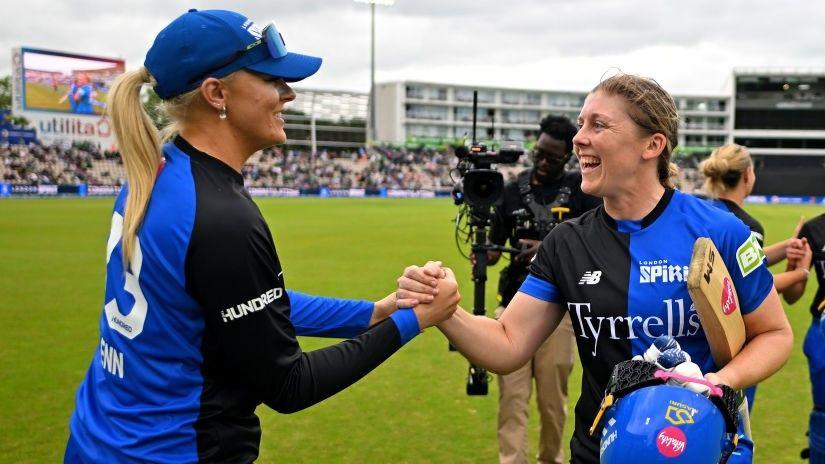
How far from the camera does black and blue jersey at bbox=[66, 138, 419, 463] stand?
6.74 feet

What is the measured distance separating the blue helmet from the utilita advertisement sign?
191 ft

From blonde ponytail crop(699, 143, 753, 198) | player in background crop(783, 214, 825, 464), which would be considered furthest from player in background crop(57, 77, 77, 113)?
player in background crop(783, 214, 825, 464)

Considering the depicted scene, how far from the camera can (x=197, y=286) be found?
2.05 m

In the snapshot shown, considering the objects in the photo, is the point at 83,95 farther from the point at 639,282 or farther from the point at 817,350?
the point at 639,282

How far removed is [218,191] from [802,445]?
19.3 feet

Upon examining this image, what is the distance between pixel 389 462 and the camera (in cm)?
577

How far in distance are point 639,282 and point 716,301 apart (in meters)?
0.38

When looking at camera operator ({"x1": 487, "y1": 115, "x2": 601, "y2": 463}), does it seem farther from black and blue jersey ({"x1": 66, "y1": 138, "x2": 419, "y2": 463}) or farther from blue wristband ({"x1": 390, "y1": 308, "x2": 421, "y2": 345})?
black and blue jersey ({"x1": 66, "y1": 138, "x2": 419, "y2": 463})

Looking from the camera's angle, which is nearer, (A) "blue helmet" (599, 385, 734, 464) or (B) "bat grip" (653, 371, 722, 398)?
(A) "blue helmet" (599, 385, 734, 464)

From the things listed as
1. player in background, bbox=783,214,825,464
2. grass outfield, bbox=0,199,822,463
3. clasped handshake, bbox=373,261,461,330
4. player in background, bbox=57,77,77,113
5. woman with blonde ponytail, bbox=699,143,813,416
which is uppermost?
player in background, bbox=57,77,77,113

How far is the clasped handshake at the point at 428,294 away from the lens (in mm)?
2570

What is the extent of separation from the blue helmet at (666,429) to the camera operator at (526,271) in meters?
3.35

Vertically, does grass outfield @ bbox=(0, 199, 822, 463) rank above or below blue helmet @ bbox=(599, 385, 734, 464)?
below

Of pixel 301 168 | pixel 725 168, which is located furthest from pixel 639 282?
pixel 301 168
